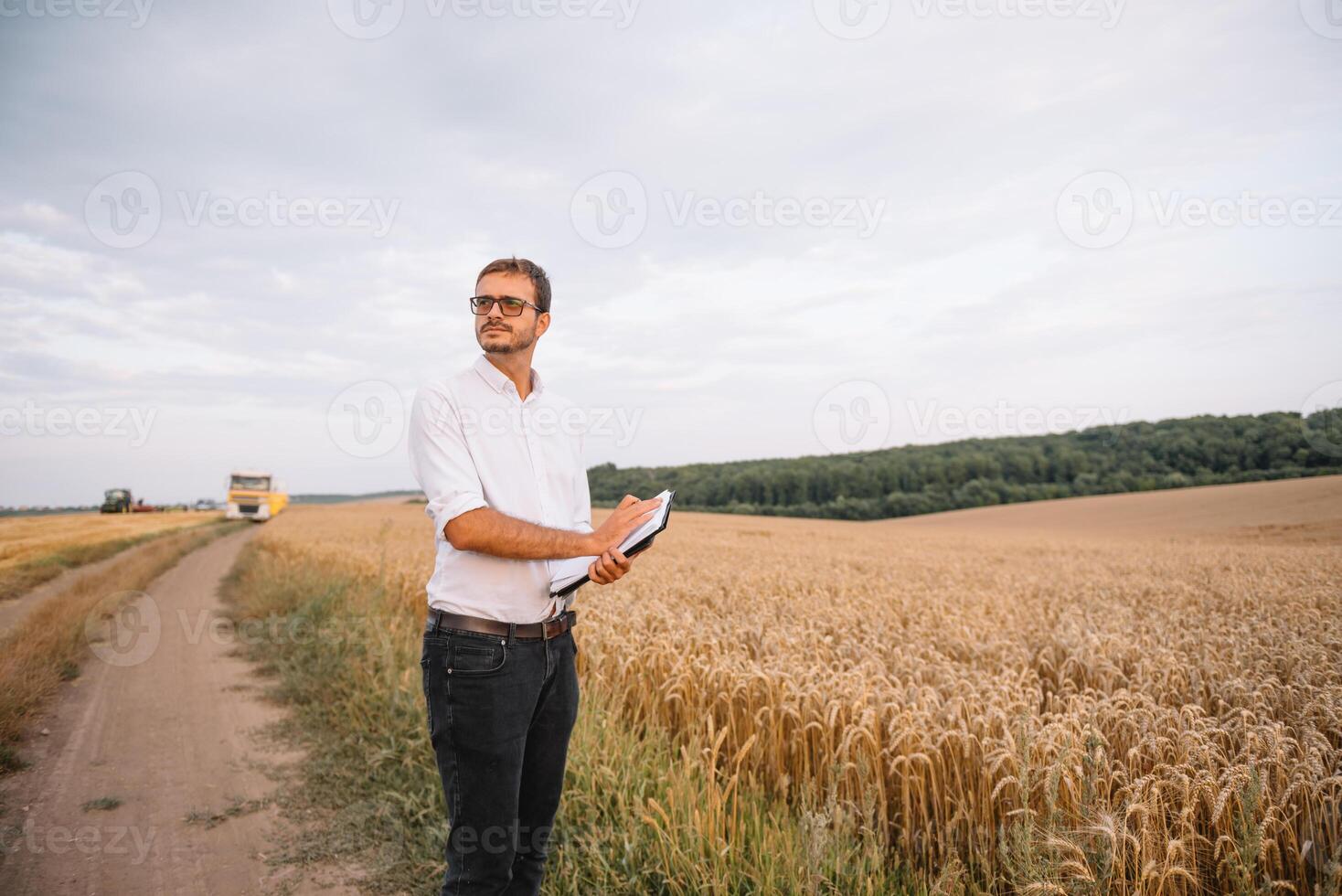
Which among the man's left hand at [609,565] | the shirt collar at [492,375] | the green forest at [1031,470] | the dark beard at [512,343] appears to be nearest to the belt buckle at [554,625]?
the man's left hand at [609,565]

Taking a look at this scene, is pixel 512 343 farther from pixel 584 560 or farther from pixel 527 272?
pixel 584 560

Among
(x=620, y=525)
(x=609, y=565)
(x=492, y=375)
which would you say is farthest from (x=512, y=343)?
(x=609, y=565)

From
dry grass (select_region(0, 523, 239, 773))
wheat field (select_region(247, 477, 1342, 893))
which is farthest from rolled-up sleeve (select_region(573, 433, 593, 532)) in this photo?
dry grass (select_region(0, 523, 239, 773))

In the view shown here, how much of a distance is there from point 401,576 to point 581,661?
18.6ft

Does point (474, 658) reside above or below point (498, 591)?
below

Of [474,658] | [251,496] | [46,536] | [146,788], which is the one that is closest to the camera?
[474,658]

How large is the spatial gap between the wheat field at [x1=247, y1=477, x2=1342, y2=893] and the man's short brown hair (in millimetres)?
2555

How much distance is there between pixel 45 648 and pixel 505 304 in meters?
8.38

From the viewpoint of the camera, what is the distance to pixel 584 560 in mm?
2615

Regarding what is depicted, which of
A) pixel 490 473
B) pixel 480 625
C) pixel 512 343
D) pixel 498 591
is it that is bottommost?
pixel 480 625

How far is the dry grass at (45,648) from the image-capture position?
17.9ft

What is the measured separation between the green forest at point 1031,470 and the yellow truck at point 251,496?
33.4 meters

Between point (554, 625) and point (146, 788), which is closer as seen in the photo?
point (554, 625)

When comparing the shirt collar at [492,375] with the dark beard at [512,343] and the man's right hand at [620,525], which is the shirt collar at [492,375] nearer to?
the dark beard at [512,343]
